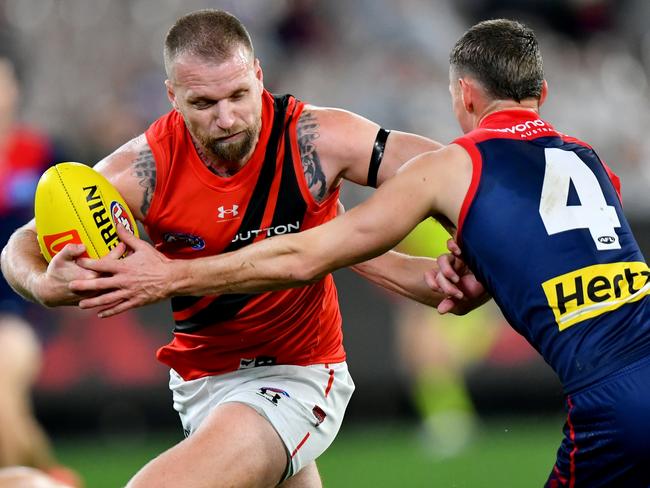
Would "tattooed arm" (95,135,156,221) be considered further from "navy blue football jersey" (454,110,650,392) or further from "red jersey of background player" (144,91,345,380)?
"navy blue football jersey" (454,110,650,392)

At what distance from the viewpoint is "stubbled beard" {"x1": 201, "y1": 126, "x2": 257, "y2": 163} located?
4941 millimetres

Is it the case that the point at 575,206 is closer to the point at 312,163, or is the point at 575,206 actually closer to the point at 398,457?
the point at 312,163

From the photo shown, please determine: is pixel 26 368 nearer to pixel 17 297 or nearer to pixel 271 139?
pixel 17 297

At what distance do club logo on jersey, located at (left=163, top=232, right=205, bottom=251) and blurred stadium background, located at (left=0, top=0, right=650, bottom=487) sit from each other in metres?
3.35

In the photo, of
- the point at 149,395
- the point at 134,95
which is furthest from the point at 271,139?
the point at 134,95

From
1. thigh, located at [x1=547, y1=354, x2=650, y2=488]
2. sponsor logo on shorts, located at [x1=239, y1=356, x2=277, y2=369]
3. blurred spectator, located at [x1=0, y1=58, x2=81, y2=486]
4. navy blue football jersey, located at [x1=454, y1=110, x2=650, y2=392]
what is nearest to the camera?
thigh, located at [x1=547, y1=354, x2=650, y2=488]

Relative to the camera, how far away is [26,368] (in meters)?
7.55

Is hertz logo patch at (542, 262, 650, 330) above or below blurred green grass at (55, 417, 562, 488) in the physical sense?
above

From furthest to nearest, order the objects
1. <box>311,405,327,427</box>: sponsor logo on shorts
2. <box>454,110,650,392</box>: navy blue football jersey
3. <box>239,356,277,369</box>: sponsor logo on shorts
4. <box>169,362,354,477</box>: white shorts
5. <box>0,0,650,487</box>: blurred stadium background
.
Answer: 1. <box>0,0,650,487</box>: blurred stadium background
2. <box>239,356,277,369</box>: sponsor logo on shorts
3. <box>311,405,327,427</box>: sponsor logo on shorts
4. <box>169,362,354,477</box>: white shorts
5. <box>454,110,650,392</box>: navy blue football jersey

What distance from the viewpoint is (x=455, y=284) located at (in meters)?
4.87

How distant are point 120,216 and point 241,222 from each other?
525mm

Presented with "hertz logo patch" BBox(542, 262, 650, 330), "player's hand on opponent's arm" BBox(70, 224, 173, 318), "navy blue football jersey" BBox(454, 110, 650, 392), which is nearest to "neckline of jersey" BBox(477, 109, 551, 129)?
"navy blue football jersey" BBox(454, 110, 650, 392)

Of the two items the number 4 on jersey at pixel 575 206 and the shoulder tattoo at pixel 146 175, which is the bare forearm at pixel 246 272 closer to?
the shoulder tattoo at pixel 146 175

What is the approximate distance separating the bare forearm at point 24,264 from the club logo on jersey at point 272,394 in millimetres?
1036
